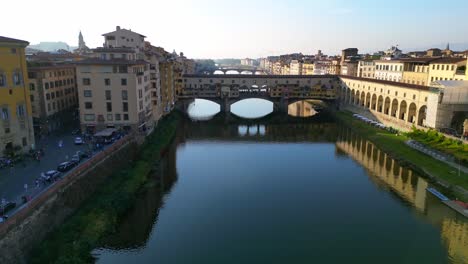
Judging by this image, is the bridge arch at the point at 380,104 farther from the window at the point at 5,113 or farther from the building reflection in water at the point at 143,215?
the window at the point at 5,113

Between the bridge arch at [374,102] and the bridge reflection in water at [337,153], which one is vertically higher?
the bridge arch at [374,102]

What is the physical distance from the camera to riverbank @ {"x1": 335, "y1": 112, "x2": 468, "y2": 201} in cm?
2849

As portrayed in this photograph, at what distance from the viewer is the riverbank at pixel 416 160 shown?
28.5 metres

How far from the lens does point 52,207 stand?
20125 millimetres

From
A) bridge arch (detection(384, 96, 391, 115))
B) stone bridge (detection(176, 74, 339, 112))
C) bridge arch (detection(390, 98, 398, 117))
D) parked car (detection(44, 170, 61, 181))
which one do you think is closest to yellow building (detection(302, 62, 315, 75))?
stone bridge (detection(176, 74, 339, 112))

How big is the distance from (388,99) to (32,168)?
48894 mm

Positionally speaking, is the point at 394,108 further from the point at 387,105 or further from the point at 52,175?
the point at 52,175

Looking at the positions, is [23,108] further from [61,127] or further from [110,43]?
[110,43]

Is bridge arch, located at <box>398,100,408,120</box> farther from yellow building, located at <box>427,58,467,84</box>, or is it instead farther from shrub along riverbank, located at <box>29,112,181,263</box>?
shrub along riverbank, located at <box>29,112,181,263</box>

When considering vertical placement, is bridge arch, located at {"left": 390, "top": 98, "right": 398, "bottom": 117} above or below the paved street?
above

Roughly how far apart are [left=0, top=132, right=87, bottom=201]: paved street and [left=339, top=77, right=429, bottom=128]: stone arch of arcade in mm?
39545

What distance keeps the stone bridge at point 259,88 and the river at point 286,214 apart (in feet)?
90.2

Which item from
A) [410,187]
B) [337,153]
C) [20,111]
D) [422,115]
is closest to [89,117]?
[20,111]

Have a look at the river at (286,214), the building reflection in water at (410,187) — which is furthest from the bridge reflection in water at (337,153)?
the river at (286,214)
